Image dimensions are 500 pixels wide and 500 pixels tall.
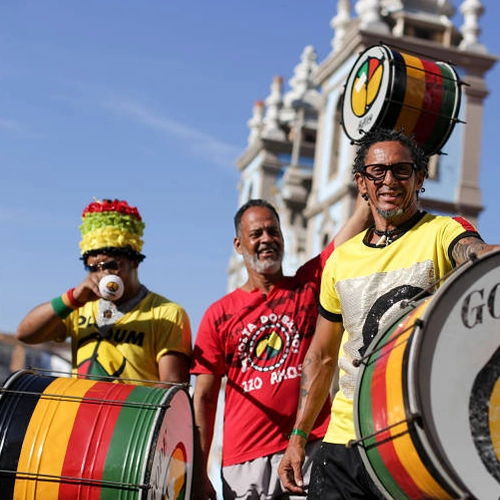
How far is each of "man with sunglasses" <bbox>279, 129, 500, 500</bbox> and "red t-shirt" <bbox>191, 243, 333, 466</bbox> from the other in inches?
27.6

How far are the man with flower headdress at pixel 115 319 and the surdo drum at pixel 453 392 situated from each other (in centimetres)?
211

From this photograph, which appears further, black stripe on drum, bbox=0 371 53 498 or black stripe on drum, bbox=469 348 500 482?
black stripe on drum, bbox=0 371 53 498

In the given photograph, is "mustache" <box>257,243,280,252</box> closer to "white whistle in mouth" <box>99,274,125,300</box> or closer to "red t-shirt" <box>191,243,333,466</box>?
"red t-shirt" <box>191,243,333,466</box>

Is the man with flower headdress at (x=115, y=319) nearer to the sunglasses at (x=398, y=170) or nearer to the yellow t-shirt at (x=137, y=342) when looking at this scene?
the yellow t-shirt at (x=137, y=342)

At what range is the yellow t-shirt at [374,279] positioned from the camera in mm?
3332

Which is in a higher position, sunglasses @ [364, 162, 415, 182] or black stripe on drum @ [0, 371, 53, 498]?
sunglasses @ [364, 162, 415, 182]

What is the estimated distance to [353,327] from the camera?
3.54m

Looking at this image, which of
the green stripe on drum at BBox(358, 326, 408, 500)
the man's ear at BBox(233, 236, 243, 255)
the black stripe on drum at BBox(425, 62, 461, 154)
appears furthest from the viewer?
the man's ear at BBox(233, 236, 243, 255)

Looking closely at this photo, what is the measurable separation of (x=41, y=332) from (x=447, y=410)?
266 cm

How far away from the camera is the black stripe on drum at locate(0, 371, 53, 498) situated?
3.72 metres

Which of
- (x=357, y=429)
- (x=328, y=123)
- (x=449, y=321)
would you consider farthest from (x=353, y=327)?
(x=328, y=123)

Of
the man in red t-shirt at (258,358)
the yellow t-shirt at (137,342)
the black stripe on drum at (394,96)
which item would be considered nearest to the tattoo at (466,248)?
the man in red t-shirt at (258,358)

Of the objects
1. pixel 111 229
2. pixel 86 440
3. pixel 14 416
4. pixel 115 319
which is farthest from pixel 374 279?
pixel 111 229

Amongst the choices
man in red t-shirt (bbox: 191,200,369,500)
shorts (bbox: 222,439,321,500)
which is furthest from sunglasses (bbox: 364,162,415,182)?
shorts (bbox: 222,439,321,500)
